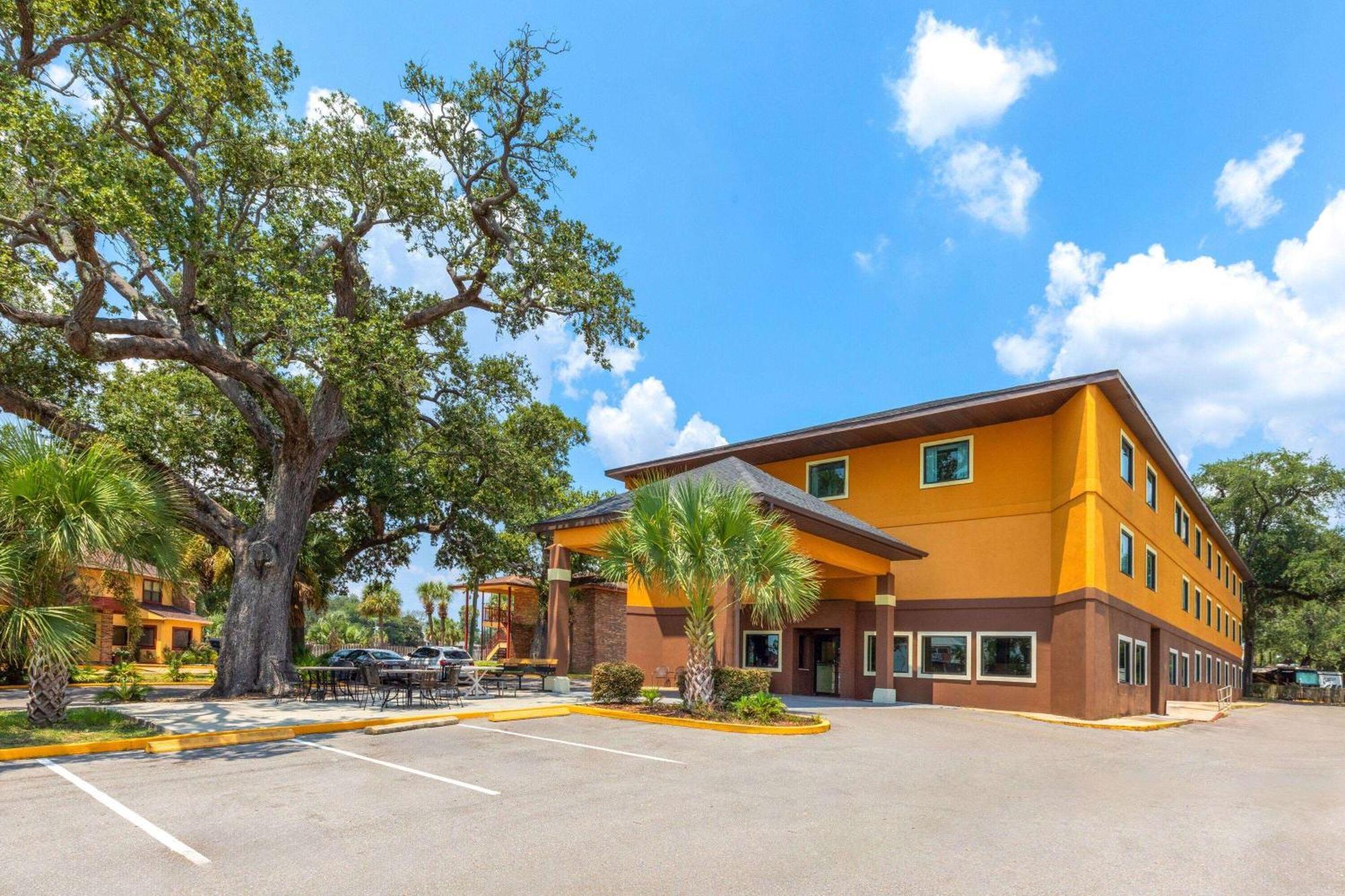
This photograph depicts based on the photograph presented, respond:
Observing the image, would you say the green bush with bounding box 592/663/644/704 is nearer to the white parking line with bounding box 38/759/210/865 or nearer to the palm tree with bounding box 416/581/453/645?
the white parking line with bounding box 38/759/210/865

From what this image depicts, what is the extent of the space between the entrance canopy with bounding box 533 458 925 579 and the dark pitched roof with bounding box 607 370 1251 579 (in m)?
1.72

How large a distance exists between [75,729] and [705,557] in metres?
10.3

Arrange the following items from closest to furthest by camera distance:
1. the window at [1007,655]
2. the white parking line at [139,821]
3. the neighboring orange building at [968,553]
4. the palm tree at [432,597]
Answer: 1. the white parking line at [139,821]
2. the neighboring orange building at [968,553]
3. the window at [1007,655]
4. the palm tree at [432,597]

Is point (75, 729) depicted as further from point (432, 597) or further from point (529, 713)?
point (432, 597)

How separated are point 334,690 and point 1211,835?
647 inches

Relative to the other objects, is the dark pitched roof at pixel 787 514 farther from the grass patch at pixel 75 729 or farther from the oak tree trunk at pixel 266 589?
the grass patch at pixel 75 729

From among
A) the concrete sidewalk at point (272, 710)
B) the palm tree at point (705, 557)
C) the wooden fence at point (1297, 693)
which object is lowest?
the wooden fence at point (1297, 693)

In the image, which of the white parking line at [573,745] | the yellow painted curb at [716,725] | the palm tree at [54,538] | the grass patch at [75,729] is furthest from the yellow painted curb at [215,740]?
the yellow painted curb at [716,725]

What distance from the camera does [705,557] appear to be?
14.6 meters

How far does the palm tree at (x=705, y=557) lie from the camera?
48.3 feet

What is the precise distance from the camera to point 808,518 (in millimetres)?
18094

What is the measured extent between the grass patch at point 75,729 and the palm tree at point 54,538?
328 millimetres

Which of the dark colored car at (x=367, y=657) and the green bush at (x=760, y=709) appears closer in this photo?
the green bush at (x=760, y=709)

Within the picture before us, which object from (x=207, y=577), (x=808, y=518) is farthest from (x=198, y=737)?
(x=207, y=577)
